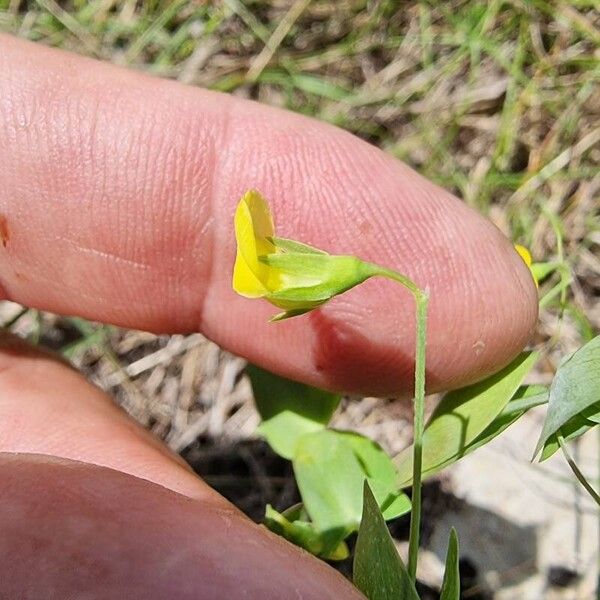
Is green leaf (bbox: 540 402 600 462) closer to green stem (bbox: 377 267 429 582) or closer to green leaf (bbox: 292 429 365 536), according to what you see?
green stem (bbox: 377 267 429 582)

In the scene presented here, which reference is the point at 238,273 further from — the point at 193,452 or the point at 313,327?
the point at 193,452

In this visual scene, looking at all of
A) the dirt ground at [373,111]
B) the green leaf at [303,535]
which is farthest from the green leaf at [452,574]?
the dirt ground at [373,111]

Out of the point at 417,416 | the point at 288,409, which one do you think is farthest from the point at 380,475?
the point at 417,416

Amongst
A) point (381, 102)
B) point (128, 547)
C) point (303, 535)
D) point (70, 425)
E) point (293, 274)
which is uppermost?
point (293, 274)

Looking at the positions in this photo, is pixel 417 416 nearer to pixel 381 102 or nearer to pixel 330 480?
pixel 330 480

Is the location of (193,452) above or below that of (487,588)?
below

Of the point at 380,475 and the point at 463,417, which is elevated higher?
the point at 463,417

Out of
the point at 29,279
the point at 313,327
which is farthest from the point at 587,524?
the point at 29,279
